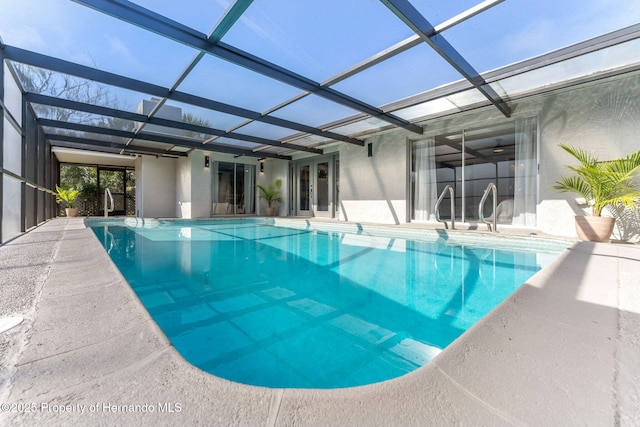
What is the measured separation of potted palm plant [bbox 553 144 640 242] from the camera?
4000mm

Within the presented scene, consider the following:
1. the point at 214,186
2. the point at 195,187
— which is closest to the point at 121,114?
the point at 195,187

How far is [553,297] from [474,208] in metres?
9.39

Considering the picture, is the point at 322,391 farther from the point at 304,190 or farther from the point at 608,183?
the point at 304,190

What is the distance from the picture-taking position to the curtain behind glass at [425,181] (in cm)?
715

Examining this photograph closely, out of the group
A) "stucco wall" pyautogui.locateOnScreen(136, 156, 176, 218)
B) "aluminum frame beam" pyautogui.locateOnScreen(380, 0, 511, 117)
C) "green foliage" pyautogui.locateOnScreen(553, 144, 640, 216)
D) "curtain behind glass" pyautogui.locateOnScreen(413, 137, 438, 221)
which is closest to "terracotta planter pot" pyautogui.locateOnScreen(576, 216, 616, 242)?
"green foliage" pyautogui.locateOnScreen(553, 144, 640, 216)

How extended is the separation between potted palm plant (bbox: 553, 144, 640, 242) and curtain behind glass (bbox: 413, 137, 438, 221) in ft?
9.70

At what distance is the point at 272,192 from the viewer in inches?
441

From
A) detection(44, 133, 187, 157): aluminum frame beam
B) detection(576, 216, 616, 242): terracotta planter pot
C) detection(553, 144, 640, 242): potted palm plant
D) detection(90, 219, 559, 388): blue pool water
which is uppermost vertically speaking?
detection(44, 133, 187, 157): aluminum frame beam

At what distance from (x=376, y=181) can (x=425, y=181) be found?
143cm

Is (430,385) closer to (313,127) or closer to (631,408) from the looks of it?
(631,408)

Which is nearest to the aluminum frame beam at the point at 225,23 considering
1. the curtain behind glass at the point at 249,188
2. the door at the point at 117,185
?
the curtain behind glass at the point at 249,188

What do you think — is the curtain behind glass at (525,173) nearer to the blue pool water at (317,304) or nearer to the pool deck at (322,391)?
the blue pool water at (317,304)

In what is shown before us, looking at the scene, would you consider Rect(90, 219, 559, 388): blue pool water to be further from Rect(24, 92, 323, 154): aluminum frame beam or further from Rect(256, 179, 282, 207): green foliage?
Rect(256, 179, 282, 207): green foliage

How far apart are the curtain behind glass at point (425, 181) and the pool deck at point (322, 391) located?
5.84 m
